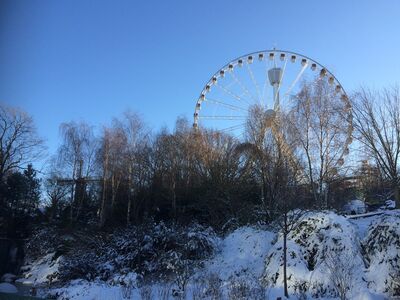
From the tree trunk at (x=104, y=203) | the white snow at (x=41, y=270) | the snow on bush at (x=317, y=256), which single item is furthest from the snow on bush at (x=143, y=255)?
the tree trunk at (x=104, y=203)

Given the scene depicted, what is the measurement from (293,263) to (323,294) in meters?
1.73

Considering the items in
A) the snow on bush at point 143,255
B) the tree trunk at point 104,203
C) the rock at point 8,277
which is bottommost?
the rock at point 8,277

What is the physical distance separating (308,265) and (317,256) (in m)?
0.39

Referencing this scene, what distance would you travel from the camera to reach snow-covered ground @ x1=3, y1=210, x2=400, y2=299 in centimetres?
1102

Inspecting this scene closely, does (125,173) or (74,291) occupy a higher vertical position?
(125,173)

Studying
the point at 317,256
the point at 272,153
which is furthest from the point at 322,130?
the point at 317,256

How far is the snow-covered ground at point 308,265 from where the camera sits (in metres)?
11.0

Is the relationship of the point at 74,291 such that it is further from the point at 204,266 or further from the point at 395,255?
the point at 395,255

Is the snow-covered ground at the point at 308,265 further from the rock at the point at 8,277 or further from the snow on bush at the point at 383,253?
the rock at the point at 8,277

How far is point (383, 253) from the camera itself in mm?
11422

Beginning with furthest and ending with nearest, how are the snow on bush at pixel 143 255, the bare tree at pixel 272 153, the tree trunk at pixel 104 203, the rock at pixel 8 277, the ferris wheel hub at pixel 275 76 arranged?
the tree trunk at pixel 104 203 < the ferris wheel hub at pixel 275 76 < the rock at pixel 8 277 < the bare tree at pixel 272 153 < the snow on bush at pixel 143 255

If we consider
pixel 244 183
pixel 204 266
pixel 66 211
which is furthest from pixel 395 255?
pixel 66 211

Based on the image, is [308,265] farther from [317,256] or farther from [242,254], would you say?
[242,254]

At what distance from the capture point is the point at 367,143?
65.4ft
